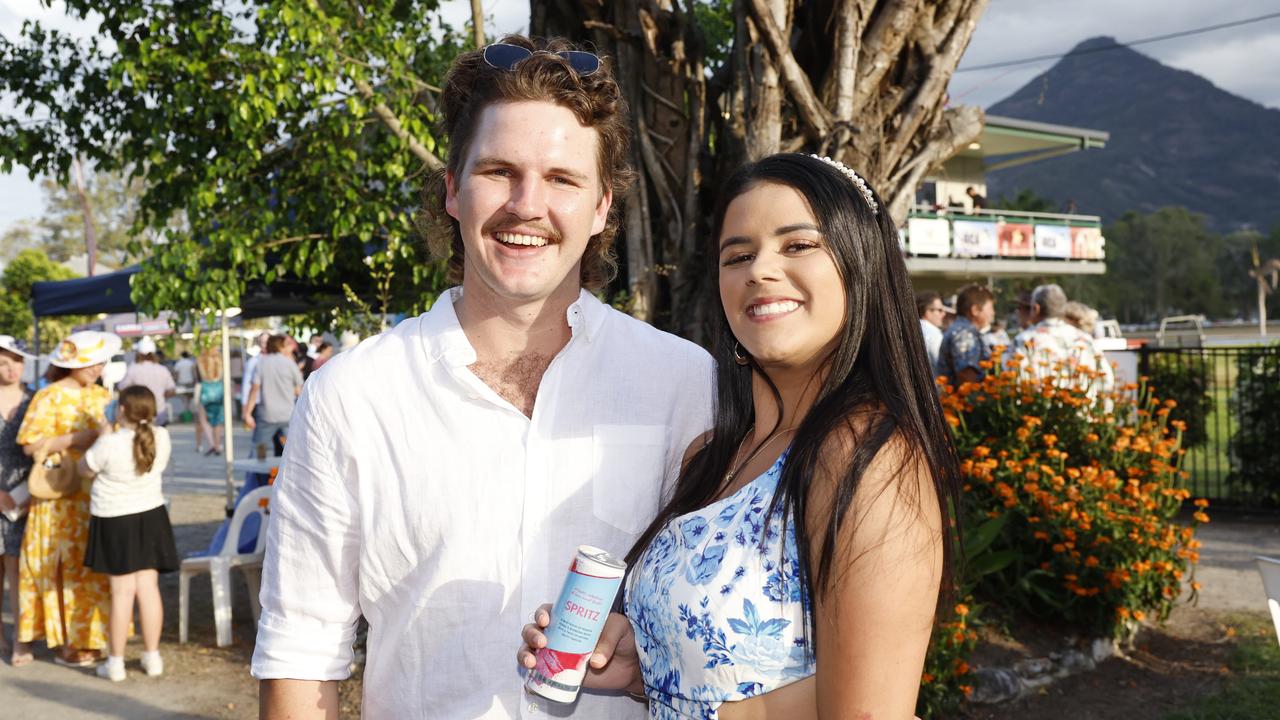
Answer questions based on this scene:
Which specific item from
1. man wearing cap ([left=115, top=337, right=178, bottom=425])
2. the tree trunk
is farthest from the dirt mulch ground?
man wearing cap ([left=115, top=337, right=178, bottom=425])

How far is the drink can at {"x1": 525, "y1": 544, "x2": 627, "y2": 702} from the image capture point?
1.66 m

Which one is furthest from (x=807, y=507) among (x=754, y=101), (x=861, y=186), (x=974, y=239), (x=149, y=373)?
(x=974, y=239)

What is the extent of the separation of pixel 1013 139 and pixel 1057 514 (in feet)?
79.3

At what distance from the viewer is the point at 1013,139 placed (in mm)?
26969

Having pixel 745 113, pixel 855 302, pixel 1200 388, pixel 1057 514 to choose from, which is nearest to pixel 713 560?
pixel 855 302

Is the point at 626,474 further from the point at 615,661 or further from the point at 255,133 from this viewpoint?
the point at 255,133

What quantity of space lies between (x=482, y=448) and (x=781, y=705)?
740mm

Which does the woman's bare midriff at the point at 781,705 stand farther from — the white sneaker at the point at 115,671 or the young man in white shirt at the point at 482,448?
the white sneaker at the point at 115,671

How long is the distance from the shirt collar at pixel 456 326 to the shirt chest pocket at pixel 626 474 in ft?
0.75

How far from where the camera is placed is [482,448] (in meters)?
1.89

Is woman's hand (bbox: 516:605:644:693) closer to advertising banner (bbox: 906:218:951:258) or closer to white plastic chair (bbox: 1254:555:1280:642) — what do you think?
white plastic chair (bbox: 1254:555:1280:642)

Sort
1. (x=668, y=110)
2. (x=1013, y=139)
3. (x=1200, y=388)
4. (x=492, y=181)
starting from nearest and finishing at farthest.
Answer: (x=492, y=181) < (x=668, y=110) < (x=1200, y=388) < (x=1013, y=139)

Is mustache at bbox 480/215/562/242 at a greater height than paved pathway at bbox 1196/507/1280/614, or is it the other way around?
mustache at bbox 480/215/562/242

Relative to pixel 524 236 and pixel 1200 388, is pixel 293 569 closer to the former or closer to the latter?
pixel 524 236
